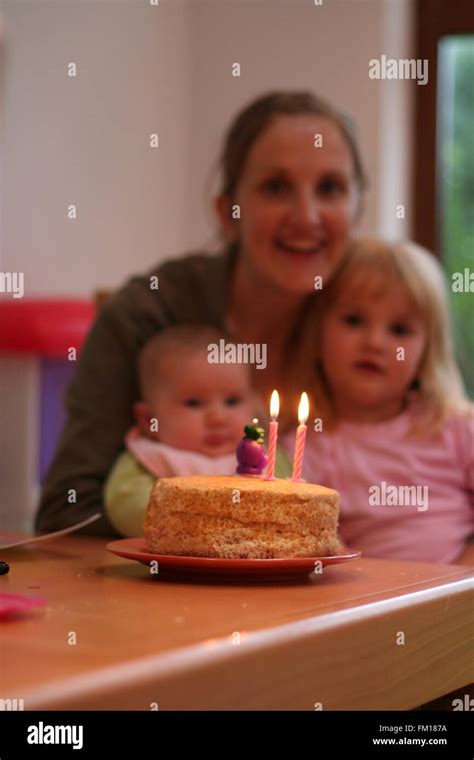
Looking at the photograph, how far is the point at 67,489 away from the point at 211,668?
3.05ft

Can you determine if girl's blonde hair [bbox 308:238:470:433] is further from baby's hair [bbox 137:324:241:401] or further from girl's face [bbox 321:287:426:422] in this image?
baby's hair [bbox 137:324:241:401]

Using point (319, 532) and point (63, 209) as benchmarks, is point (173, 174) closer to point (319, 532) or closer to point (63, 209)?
point (63, 209)

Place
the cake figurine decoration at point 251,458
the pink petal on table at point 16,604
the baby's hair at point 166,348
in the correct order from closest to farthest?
1. the pink petal on table at point 16,604
2. the cake figurine decoration at point 251,458
3. the baby's hair at point 166,348

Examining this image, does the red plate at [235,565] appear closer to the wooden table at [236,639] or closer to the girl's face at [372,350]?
the wooden table at [236,639]

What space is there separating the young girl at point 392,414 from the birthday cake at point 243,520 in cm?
68

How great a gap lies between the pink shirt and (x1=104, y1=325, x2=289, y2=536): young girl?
0.15 m

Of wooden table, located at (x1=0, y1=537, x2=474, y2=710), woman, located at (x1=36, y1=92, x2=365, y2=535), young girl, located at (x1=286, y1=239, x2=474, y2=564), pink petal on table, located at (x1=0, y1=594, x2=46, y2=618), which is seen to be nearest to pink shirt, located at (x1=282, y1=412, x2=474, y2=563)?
young girl, located at (x1=286, y1=239, x2=474, y2=564)

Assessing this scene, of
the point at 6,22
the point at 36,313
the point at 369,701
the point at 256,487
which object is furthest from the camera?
the point at 6,22

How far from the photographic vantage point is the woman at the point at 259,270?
5.39ft

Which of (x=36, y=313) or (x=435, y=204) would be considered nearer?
(x=36, y=313)

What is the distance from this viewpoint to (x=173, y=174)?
331 centimetres

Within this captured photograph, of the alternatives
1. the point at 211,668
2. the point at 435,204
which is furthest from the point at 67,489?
the point at 435,204

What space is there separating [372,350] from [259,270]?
261 millimetres

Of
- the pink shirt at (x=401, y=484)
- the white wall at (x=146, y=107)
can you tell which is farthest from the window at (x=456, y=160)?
the pink shirt at (x=401, y=484)
